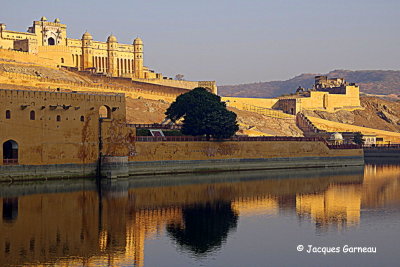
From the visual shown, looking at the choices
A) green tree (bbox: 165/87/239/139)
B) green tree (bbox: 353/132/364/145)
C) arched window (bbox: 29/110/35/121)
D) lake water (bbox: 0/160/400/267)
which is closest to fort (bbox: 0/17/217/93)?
green tree (bbox: 353/132/364/145)

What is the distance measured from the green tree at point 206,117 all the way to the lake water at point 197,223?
6794 millimetres

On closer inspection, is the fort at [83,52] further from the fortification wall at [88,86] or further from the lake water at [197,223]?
the lake water at [197,223]

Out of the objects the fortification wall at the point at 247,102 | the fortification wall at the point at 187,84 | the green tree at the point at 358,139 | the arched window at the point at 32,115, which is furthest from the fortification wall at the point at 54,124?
the green tree at the point at 358,139

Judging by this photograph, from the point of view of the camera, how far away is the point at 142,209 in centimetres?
3438

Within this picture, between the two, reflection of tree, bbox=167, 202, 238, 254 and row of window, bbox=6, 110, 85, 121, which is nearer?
reflection of tree, bbox=167, 202, 238, 254

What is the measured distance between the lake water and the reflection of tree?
5cm

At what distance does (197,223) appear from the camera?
101 feet

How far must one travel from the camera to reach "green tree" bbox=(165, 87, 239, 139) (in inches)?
2085

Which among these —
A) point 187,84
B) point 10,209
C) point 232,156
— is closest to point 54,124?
point 10,209

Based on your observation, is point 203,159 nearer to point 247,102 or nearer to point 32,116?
point 32,116

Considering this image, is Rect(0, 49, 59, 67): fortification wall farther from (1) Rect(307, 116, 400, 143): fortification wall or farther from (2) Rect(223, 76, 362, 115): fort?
(1) Rect(307, 116, 400, 143): fortification wall

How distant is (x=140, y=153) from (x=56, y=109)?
7.30 meters

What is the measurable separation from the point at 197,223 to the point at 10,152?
17.9 meters

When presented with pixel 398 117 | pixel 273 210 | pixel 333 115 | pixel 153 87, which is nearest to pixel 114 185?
pixel 273 210
